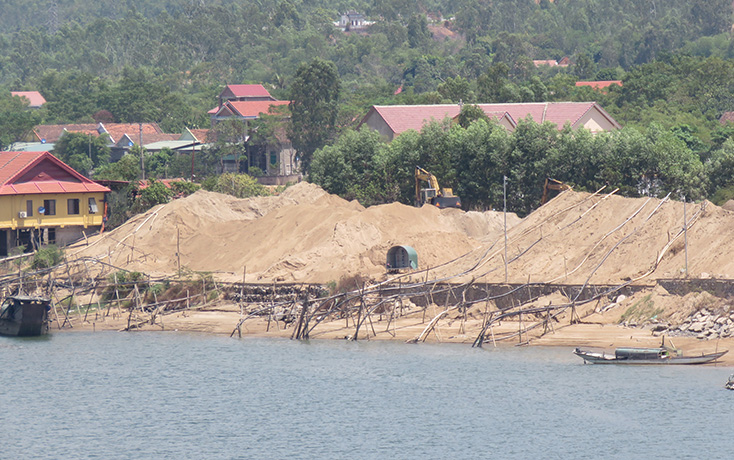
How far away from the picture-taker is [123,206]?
245 ft

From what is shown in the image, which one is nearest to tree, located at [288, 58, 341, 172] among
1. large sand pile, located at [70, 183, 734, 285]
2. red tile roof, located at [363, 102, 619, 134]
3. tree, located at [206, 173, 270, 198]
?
red tile roof, located at [363, 102, 619, 134]

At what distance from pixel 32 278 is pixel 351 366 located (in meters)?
23.3

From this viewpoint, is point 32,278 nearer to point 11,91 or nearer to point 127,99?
point 127,99

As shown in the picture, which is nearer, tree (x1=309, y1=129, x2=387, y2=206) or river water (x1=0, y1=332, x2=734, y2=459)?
river water (x1=0, y1=332, x2=734, y2=459)

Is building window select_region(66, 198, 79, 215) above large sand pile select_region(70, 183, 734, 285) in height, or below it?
above

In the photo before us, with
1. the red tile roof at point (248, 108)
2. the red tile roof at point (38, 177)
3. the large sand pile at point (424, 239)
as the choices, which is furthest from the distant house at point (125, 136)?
the large sand pile at point (424, 239)

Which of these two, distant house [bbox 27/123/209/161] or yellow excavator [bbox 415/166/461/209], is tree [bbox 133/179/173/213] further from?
distant house [bbox 27/123/209/161]

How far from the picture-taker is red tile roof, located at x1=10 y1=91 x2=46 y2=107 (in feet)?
582

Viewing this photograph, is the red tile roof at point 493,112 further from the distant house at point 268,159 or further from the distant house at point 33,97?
the distant house at point 33,97

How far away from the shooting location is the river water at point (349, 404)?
37031 millimetres

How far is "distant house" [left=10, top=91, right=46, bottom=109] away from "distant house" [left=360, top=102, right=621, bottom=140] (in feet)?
332

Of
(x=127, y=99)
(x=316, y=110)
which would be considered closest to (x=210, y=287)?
(x=316, y=110)

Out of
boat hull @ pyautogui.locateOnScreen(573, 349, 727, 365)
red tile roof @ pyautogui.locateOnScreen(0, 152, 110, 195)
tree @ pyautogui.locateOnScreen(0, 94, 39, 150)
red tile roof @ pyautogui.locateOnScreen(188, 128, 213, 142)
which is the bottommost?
boat hull @ pyautogui.locateOnScreen(573, 349, 727, 365)

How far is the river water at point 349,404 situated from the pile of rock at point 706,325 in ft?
11.1
